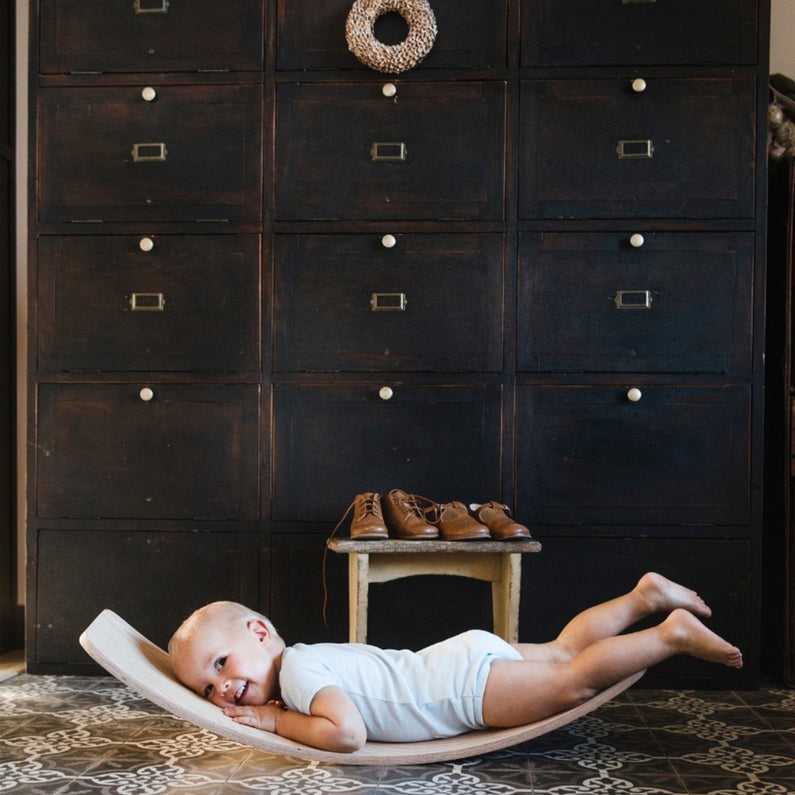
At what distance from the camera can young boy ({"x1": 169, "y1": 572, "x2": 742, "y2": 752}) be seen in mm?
1945

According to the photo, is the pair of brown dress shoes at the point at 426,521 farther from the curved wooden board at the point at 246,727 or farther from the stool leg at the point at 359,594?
the curved wooden board at the point at 246,727

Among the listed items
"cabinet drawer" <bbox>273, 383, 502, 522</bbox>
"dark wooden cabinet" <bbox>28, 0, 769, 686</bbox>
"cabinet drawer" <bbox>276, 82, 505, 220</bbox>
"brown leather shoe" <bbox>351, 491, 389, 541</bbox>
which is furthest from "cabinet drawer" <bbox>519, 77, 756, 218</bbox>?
"brown leather shoe" <bbox>351, 491, 389, 541</bbox>

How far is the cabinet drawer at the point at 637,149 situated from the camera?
2754 millimetres

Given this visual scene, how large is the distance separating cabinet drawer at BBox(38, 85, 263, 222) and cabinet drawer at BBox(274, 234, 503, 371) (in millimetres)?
234

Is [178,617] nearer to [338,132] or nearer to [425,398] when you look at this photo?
[425,398]

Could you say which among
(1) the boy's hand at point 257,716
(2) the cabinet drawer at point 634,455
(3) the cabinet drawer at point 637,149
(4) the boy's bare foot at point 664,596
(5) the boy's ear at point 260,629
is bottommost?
(1) the boy's hand at point 257,716

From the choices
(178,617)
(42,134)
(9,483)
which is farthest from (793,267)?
(9,483)

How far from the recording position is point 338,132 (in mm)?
2824

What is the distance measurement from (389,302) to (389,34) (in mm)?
750

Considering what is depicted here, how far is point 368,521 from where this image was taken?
8.07ft

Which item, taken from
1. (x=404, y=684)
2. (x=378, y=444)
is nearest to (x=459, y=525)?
(x=378, y=444)

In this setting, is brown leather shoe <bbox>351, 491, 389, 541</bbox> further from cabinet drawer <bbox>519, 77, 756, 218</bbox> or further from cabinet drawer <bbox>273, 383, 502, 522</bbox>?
cabinet drawer <bbox>519, 77, 756, 218</bbox>

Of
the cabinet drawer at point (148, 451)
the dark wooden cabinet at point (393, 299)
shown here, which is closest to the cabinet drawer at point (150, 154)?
the dark wooden cabinet at point (393, 299)

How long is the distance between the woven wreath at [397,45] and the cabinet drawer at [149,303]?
23.6 inches
